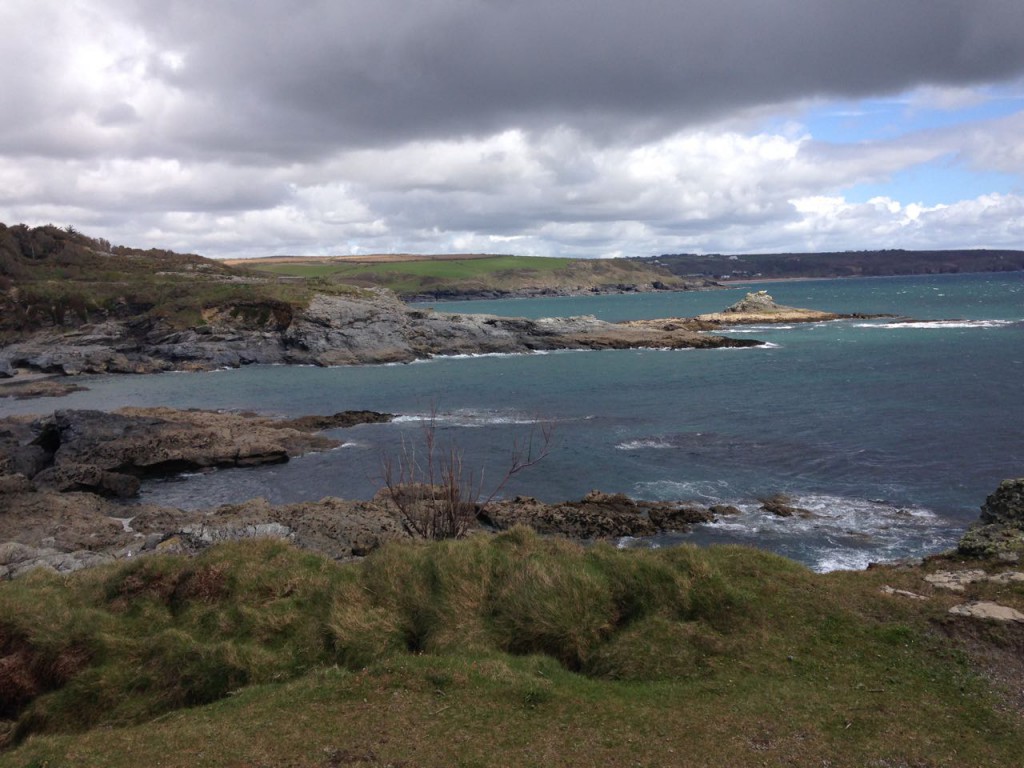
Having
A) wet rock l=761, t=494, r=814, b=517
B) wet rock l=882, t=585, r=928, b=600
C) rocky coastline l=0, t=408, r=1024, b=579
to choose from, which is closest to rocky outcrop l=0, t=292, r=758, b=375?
rocky coastline l=0, t=408, r=1024, b=579

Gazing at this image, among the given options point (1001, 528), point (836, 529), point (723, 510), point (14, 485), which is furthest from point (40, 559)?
point (1001, 528)

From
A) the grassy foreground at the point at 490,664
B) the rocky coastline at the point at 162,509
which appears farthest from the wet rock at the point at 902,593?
the rocky coastline at the point at 162,509

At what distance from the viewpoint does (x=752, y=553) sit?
1533 cm

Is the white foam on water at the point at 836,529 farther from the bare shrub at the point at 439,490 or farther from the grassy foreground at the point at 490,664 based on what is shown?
the grassy foreground at the point at 490,664

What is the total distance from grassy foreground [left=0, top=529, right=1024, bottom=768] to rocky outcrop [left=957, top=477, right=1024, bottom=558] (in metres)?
3.08

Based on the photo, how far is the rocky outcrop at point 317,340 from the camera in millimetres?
78812

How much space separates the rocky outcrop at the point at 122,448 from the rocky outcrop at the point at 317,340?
37281 millimetres

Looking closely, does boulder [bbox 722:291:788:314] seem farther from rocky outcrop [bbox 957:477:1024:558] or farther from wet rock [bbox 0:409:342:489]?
rocky outcrop [bbox 957:477:1024:558]

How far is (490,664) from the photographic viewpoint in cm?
1176

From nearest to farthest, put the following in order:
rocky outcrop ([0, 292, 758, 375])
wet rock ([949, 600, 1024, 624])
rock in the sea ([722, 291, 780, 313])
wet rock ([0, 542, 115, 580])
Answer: wet rock ([949, 600, 1024, 624]) → wet rock ([0, 542, 115, 580]) → rocky outcrop ([0, 292, 758, 375]) → rock in the sea ([722, 291, 780, 313])

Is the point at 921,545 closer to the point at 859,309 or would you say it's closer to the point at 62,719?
the point at 62,719

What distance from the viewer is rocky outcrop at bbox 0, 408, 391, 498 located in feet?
110

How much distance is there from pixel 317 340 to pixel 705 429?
5499 cm

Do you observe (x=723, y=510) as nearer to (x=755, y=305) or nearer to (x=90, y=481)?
(x=90, y=481)
